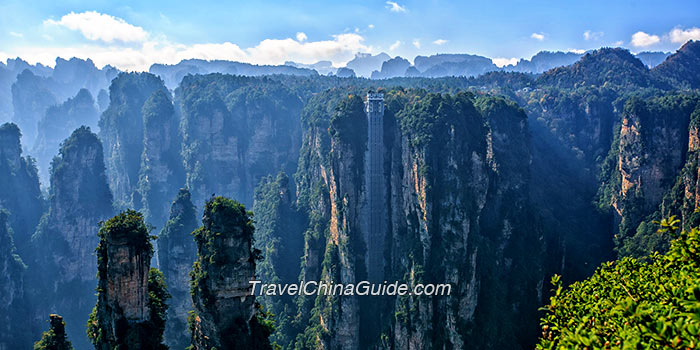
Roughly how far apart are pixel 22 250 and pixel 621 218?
8582 cm

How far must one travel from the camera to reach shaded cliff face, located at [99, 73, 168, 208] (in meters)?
104

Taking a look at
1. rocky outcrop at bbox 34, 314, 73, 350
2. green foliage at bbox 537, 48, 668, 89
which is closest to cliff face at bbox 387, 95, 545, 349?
rocky outcrop at bbox 34, 314, 73, 350

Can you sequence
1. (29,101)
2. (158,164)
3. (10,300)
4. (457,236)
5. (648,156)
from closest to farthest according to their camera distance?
1. (457,236)
2. (10,300)
3. (648,156)
4. (158,164)
5. (29,101)

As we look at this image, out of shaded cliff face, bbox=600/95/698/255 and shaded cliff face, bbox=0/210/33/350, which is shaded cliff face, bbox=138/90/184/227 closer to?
shaded cliff face, bbox=0/210/33/350

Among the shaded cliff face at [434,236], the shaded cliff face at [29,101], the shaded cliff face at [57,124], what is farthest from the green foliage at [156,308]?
the shaded cliff face at [29,101]

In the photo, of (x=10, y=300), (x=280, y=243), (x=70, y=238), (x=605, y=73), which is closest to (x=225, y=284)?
(x=280, y=243)

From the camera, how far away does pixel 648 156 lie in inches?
2479

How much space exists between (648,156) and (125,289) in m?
62.8

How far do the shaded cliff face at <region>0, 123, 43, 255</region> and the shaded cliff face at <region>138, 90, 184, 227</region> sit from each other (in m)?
18.5

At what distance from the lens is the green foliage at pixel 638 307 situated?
10289 millimetres

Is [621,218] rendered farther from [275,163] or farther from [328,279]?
[275,163]

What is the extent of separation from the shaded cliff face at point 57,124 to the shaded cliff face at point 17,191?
66.1 metres

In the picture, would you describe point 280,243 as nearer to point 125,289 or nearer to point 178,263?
point 178,263

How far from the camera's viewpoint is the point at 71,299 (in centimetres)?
6919
